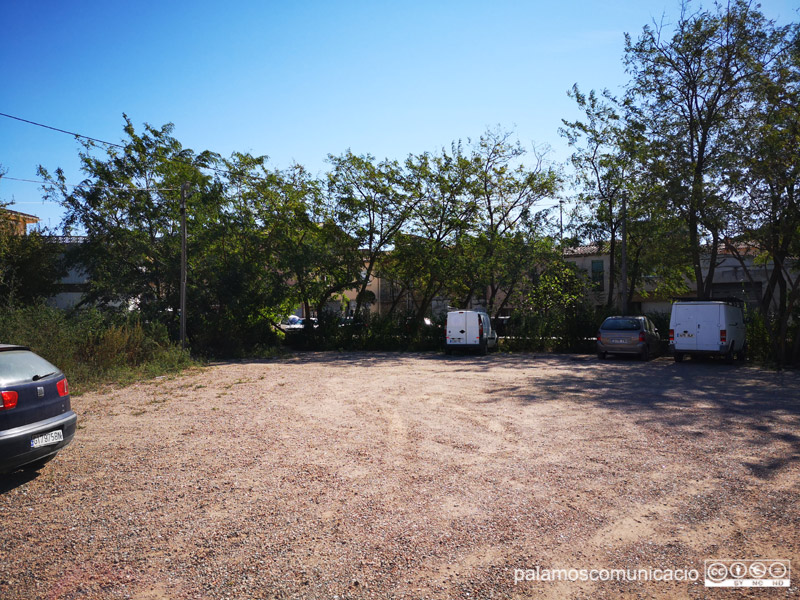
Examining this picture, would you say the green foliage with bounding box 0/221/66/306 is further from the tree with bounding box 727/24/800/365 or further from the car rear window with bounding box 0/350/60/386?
the tree with bounding box 727/24/800/365

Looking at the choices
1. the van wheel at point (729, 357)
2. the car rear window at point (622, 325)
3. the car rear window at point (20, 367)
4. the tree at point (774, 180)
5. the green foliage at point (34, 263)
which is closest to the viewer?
the car rear window at point (20, 367)

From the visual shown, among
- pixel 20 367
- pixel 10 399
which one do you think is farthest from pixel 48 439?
pixel 20 367

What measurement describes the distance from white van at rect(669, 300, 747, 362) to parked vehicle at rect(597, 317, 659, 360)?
1028mm

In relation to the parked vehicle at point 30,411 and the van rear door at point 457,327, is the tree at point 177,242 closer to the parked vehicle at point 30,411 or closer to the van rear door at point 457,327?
the van rear door at point 457,327

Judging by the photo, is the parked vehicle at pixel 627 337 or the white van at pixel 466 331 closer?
the parked vehicle at pixel 627 337

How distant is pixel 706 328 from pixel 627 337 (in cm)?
272

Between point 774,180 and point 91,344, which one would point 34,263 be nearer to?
point 91,344

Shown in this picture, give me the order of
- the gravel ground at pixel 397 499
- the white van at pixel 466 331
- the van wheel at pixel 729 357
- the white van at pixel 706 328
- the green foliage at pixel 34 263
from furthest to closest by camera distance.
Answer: the green foliage at pixel 34 263
the white van at pixel 466 331
the van wheel at pixel 729 357
the white van at pixel 706 328
the gravel ground at pixel 397 499

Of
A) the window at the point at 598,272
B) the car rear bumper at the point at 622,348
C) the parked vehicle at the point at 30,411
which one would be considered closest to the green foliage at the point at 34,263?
the parked vehicle at the point at 30,411

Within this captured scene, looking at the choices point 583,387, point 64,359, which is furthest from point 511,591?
point 64,359

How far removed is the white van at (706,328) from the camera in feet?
62.3

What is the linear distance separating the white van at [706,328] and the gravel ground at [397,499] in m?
9.49

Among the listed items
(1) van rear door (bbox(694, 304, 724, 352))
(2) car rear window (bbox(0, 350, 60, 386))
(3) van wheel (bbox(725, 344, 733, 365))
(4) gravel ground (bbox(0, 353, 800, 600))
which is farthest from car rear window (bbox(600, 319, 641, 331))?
(2) car rear window (bbox(0, 350, 60, 386))

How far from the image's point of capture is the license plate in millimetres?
5581
